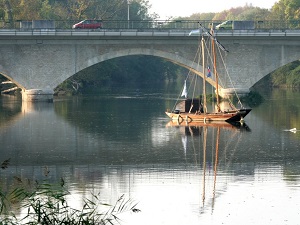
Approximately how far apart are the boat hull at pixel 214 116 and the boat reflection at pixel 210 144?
310mm

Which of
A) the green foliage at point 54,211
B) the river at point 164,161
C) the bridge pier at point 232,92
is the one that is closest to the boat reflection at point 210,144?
the river at point 164,161

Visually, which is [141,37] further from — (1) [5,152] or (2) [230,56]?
(1) [5,152]

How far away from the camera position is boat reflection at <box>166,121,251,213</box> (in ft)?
95.4

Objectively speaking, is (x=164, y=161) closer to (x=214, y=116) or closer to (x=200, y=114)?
(x=214, y=116)

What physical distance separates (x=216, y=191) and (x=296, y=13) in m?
82.2

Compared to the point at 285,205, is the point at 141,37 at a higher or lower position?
higher

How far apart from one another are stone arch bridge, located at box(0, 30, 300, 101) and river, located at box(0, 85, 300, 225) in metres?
8.15

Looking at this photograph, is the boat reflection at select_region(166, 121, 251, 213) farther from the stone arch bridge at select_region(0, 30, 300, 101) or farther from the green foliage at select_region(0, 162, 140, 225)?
the stone arch bridge at select_region(0, 30, 300, 101)

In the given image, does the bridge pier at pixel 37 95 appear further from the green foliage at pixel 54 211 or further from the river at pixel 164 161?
the green foliage at pixel 54 211

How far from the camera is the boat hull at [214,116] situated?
164ft

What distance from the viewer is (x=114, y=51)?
69.0m

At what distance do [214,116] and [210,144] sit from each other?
32.1ft

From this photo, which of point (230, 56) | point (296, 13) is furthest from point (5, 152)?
point (296, 13)

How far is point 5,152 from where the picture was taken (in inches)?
1513
